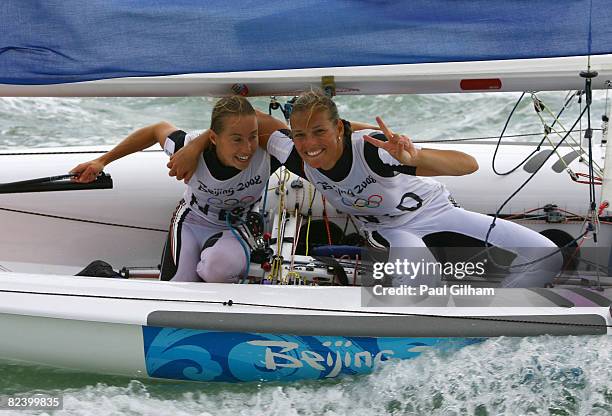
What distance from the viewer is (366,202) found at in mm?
3219

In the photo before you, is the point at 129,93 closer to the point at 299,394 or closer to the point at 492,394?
the point at 299,394

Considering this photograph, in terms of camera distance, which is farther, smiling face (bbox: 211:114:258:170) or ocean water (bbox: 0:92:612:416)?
smiling face (bbox: 211:114:258:170)

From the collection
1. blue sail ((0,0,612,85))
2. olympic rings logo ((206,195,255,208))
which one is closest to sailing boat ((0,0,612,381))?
blue sail ((0,0,612,85))

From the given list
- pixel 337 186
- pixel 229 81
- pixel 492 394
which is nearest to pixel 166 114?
pixel 229 81

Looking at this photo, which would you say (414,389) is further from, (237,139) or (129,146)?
(129,146)

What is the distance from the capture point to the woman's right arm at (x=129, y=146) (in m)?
3.51

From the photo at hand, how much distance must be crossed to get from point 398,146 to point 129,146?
1112 millimetres

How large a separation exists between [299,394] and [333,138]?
2.67 feet

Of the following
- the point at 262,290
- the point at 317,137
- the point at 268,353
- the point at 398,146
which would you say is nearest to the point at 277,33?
the point at 317,137

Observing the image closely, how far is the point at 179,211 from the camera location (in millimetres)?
3576

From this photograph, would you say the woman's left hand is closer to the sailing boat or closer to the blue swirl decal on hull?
the sailing boat

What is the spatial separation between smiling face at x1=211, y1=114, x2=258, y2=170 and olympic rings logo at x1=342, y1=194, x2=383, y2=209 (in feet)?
1.18

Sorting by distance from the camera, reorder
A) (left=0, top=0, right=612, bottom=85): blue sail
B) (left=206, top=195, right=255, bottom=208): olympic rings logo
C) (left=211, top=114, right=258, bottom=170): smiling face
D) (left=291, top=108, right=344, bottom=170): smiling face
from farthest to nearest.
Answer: (left=206, top=195, right=255, bottom=208): olympic rings logo < (left=211, top=114, right=258, bottom=170): smiling face < (left=291, top=108, right=344, bottom=170): smiling face < (left=0, top=0, right=612, bottom=85): blue sail

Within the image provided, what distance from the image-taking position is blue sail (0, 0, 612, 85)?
287cm
